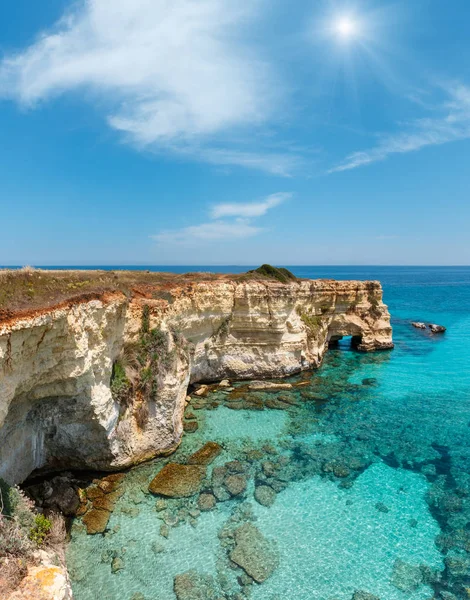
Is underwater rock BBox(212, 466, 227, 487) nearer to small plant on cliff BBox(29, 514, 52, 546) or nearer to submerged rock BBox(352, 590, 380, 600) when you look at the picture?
submerged rock BBox(352, 590, 380, 600)

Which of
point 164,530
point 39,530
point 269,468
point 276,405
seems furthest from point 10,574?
point 276,405

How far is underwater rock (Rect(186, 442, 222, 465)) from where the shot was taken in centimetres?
1512

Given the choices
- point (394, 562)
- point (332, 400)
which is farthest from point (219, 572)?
point (332, 400)

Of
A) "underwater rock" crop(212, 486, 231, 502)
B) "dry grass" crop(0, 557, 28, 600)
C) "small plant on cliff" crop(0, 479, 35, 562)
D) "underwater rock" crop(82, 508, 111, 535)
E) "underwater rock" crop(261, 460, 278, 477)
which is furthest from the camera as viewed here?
"underwater rock" crop(261, 460, 278, 477)

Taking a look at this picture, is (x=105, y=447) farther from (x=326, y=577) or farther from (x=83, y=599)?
(x=326, y=577)

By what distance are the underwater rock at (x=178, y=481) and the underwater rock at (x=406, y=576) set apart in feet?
23.7

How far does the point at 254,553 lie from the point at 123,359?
925 cm

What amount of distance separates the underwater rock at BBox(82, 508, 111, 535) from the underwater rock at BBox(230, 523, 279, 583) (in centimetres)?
458

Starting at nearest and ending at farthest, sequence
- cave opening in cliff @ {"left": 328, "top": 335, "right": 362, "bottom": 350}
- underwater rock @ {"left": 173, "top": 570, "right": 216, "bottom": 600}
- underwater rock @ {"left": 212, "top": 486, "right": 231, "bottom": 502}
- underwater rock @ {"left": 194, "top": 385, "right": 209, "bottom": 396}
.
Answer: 1. underwater rock @ {"left": 173, "top": 570, "right": 216, "bottom": 600}
2. underwater rock @ {"left": 212, "top": 486, "right": 231, "bottom": 502}
3. underwater rock @ {"left": 194, "top": 385, "right": 209, "bottom": 396}
4. cave opening in cliff @ {"left": 328, "top": 335, "right": 362, "bottom": 350}

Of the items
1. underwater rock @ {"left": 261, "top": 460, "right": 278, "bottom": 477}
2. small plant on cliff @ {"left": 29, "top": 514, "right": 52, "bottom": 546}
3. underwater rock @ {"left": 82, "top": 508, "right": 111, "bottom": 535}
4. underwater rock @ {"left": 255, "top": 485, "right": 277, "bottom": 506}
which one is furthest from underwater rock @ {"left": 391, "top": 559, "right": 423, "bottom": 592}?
small plant on cliff @ {"left": 29, "top": 514, "right": 52, "bottom": 546}

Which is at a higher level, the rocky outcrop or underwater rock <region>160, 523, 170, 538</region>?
the rocky outcrop

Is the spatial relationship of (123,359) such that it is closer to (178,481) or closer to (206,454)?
(178,481)

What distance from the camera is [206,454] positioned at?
1563 centimetres

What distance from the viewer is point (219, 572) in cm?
1027
